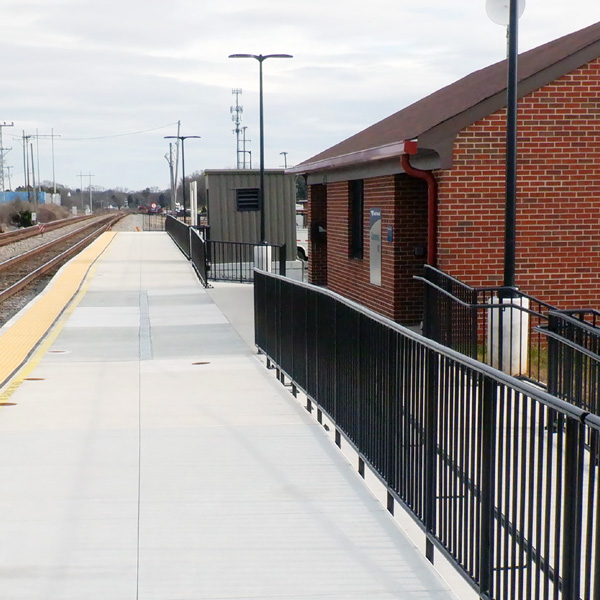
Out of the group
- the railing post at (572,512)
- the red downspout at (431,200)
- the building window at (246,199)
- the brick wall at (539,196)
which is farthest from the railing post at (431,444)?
the building window at (246,199)

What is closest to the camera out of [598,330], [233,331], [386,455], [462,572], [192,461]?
[462,572]

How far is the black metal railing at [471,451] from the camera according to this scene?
3701mm

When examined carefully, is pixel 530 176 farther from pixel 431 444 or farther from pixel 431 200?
pixel 431 444

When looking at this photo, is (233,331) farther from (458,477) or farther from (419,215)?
(458,477)

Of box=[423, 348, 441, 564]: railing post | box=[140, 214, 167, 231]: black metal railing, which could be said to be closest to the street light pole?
box=[423, 348, 441, 564]: railing post

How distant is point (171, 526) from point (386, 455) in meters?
1.46

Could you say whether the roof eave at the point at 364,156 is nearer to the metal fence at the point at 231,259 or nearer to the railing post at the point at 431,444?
the metal fence at the point at 231,259

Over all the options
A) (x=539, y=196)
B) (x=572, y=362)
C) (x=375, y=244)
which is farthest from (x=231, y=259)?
(x=572, y=362)

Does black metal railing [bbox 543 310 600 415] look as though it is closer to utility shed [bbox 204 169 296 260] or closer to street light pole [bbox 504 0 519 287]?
street light pole [bbox 504 0 519 287]

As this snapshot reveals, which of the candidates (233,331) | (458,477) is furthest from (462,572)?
(233,331)

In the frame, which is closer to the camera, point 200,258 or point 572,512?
point 572,512

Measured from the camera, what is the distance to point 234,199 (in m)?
31.5

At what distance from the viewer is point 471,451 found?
16.2 ft

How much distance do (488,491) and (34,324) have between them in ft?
43.2
